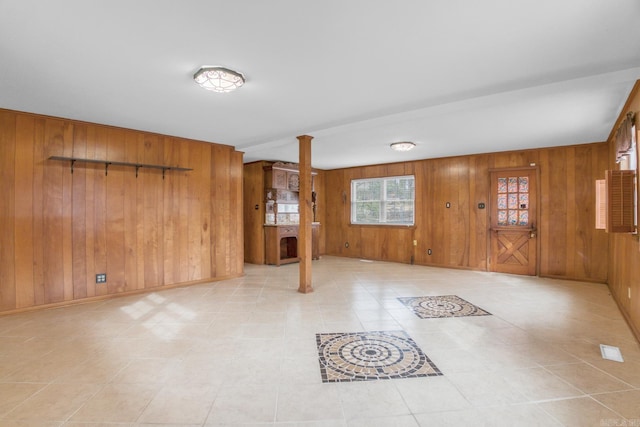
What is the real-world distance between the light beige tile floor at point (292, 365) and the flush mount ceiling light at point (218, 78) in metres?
2.39

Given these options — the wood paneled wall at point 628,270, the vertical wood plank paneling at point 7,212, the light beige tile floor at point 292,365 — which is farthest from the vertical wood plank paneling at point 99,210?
the wood paneled wall at point 628,270

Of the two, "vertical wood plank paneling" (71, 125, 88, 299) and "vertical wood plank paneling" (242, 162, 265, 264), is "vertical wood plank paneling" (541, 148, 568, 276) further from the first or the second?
"vertical wood plank paneling" (71, 125, 88, 299)

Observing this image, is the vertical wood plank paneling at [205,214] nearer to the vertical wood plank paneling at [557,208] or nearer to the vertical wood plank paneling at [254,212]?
the vertical wood plank paneling at [254,212]

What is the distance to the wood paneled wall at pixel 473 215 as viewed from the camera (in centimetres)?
526

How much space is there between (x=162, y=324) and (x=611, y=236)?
6633 mm

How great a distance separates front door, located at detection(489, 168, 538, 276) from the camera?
5738 mm

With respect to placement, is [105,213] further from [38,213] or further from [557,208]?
[557,208]

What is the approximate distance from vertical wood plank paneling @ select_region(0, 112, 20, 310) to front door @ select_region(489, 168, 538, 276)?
7603 mm

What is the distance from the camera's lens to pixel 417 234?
278 inches

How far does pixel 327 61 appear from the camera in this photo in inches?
96.8

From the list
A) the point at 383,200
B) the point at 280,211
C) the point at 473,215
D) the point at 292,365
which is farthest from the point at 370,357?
the point at 383,200

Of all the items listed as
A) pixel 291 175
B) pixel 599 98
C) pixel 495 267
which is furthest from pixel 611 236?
pixel 291 175

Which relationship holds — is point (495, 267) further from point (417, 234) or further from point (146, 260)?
point (146, 260)

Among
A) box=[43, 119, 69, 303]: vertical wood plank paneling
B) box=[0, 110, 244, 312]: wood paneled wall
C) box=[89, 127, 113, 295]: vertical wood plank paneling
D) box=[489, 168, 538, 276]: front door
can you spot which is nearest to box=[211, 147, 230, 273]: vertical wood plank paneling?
box=[0, 110, 244, 312]: wood paneled wall
